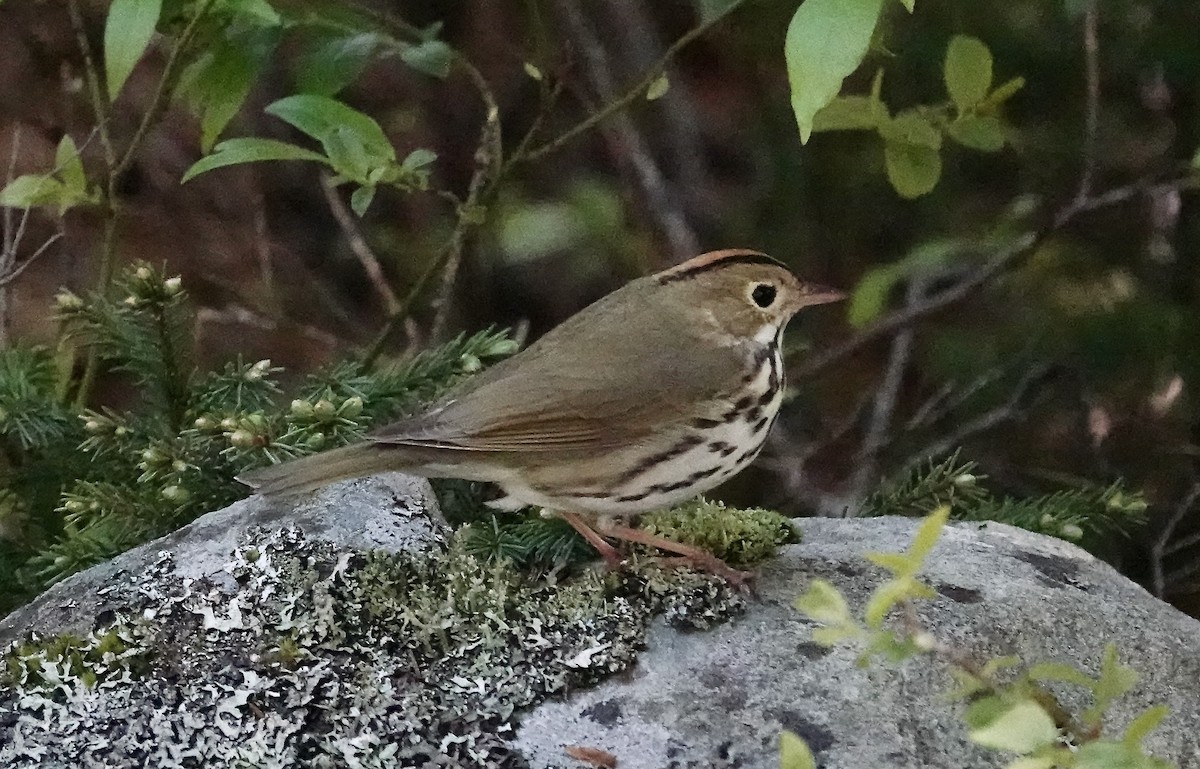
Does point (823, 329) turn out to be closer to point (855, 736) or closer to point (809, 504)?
point (809, 504)

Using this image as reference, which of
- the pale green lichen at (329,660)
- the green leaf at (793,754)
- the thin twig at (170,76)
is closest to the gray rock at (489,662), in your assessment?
the pale green lichen at (329,660)

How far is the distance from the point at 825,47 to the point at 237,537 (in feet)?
2.55

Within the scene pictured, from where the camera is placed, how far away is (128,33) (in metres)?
1.30

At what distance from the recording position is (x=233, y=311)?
2805 mm

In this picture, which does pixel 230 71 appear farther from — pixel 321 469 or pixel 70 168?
pixel 321 469

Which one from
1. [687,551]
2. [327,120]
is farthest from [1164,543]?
[327,120]

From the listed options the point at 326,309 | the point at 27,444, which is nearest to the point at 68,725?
the point at 27,444

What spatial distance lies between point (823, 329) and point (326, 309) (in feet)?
4.00

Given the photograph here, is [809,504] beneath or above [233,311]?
beneath

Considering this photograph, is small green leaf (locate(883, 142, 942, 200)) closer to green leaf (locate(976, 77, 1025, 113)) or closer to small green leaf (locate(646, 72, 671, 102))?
green leaf (locate(976, 77, 1025, 113))

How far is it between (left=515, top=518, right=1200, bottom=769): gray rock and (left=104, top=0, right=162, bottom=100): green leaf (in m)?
0.80

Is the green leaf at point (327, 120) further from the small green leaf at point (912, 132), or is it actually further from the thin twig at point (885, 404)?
the thin twig at point (885, 404)

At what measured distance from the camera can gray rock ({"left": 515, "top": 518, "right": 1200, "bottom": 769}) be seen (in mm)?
1080

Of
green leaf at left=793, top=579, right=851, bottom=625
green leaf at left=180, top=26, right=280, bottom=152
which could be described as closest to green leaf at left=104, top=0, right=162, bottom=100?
green leaf at left=180, top=26, right=280, bottom=152
